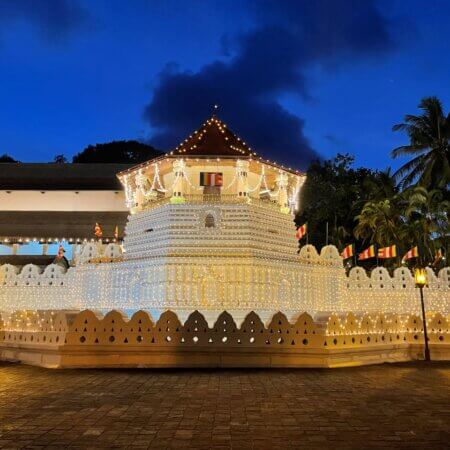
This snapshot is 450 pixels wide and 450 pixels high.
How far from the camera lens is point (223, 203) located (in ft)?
59.6

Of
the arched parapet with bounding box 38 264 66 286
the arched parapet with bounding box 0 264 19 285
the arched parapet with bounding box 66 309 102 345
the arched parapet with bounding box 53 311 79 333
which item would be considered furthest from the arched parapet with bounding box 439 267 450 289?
the arched parapet with bounding box 0 264 19 285

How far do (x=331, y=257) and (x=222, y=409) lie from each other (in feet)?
41.4

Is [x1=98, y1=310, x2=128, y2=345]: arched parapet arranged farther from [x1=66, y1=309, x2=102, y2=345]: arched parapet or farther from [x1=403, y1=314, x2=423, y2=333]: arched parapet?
[x1=403, y1=314, x2=423, y2=333]: arched parapet

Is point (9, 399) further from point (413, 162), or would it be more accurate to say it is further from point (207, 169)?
point (413, 162)

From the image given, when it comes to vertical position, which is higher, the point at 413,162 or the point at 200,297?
the point at 413,162

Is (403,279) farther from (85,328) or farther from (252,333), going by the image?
Answer: (85,328)

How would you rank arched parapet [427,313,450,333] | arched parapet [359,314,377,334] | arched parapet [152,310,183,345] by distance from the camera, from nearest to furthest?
arched parapet [152,310,183,345], arched parapet [359,314,377,334], arched parapet [427,313,450,333]

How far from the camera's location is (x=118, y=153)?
5706 centimetres

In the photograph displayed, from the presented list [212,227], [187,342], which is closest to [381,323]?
[187,342]

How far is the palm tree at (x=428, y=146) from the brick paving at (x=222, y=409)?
2089 cm

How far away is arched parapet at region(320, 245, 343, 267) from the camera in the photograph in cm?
1842

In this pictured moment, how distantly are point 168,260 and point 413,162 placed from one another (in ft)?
63.2

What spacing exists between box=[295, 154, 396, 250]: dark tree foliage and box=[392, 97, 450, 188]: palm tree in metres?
3.66

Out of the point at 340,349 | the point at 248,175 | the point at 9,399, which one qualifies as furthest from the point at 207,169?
the point at 9,399
